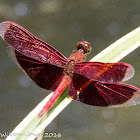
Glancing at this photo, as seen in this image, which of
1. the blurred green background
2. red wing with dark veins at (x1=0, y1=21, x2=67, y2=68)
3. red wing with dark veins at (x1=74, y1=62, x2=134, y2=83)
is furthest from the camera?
the blurred green background

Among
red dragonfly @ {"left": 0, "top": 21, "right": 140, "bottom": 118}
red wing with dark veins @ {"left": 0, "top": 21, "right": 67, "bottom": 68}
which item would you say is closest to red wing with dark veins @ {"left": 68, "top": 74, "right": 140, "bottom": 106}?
red dragonfly @ {"left": 0, "top": 21, "right": 140, "bottom": 118}

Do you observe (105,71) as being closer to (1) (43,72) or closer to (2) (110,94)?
(2) (110,94)

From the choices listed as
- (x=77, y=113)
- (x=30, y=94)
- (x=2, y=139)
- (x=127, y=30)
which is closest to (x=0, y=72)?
(x=30, y=94)

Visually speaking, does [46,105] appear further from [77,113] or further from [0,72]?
[0,72]

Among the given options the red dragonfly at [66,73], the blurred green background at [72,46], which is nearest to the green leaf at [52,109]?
the red dragonfly at [66,73]

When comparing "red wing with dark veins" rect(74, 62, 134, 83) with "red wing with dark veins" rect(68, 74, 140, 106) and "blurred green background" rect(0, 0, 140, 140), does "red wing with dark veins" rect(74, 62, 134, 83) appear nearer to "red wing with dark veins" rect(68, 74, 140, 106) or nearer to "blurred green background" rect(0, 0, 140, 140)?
"red wing with dark veins" rect(68, 74, 140, 106)

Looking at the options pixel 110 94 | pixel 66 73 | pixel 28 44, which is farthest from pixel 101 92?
pixel 28 44
